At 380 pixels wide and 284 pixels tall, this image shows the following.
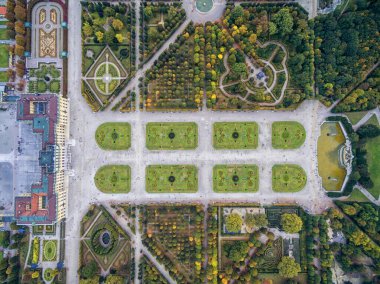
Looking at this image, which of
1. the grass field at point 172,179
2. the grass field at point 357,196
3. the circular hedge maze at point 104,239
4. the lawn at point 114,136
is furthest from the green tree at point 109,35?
the grass field at point 357,196

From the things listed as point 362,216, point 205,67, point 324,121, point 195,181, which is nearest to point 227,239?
point 195,181

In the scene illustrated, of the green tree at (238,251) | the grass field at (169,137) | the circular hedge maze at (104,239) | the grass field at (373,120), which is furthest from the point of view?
the grass field at (169,137)

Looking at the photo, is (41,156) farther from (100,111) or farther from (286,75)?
(286,75)

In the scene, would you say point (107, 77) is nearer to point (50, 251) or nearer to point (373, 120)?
point (50, 251)

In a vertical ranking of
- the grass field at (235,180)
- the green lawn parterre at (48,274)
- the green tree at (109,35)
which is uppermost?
the green tree at (109,35)

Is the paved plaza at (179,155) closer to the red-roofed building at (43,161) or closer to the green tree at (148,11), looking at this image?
the green tree at (148,11)

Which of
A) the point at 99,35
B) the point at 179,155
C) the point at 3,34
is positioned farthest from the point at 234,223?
the point at 3,34

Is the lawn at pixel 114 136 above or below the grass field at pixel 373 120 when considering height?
below
